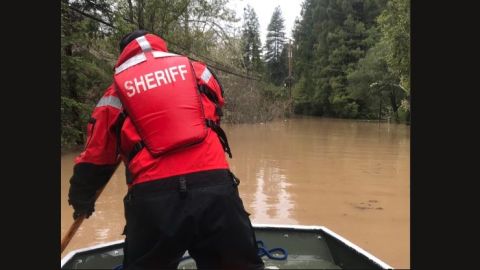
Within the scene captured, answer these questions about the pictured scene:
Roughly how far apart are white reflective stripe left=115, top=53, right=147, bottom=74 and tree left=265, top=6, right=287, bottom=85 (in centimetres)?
6556

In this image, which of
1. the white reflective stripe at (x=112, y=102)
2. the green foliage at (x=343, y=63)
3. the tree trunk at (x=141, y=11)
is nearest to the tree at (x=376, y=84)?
the green foliage at (x=343, y=63)

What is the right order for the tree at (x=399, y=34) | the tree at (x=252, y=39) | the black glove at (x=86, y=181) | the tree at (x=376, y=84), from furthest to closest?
1. the tree at (x=252, y=39)
2. the tree at (x=376, y=84)
3. the tree at (x=399, y=34)
4. the black glove at (x=86, y=181)

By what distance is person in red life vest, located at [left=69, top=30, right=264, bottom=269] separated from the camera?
2201mm

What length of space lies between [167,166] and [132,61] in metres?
0.60

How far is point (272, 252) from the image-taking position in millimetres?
4691

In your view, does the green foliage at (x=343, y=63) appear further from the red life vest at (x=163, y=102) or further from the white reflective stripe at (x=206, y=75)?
the red life vest at (x=163, y=102)

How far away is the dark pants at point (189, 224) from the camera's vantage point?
2182 millimetres

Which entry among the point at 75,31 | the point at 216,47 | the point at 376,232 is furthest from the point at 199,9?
the point at 376,232

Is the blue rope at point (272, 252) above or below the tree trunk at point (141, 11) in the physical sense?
below

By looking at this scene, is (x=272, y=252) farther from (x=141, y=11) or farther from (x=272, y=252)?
(x=141, y=11)

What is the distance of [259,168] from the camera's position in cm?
1388

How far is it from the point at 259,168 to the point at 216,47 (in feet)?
48.5

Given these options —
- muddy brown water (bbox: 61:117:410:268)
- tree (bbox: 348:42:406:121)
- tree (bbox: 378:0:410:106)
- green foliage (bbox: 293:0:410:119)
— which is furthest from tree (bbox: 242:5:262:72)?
muddy brown water (bbox: 61:117:410:268)

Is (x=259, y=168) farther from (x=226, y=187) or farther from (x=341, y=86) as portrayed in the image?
(x=341, y=86)
